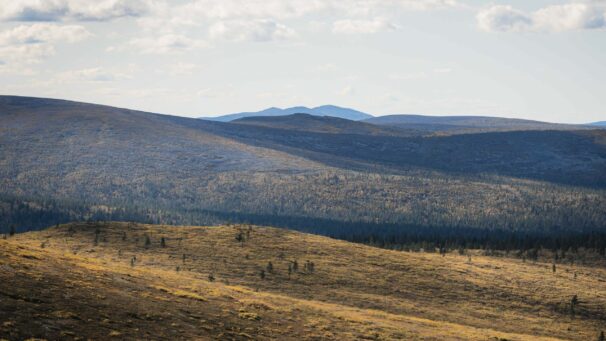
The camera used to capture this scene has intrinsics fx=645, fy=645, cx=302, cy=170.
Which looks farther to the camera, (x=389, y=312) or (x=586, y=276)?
(x=586, y=276)

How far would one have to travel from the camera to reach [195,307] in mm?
48781

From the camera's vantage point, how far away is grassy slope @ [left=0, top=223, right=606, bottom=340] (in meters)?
41.9

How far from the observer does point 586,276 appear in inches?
4252

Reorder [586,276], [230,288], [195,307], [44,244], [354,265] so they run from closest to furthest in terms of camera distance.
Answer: [195,307], [230,288], [44,244], [354,265], [586,276]

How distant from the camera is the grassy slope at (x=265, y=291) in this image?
41.9 metres

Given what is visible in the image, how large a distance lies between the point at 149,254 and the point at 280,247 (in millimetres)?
19647

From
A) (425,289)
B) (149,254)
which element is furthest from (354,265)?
(149,254)

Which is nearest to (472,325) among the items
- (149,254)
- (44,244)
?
(149,254)

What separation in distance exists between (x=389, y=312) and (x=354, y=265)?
20.1 meters

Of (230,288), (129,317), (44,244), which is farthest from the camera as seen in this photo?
(44,244)

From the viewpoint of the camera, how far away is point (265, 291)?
6931 centimetres

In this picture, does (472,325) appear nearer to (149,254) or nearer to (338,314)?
(338,314)

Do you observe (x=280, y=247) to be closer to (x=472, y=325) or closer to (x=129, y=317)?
(x=472, y=325)

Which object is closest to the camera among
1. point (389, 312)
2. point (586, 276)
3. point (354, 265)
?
point (389, 312)
